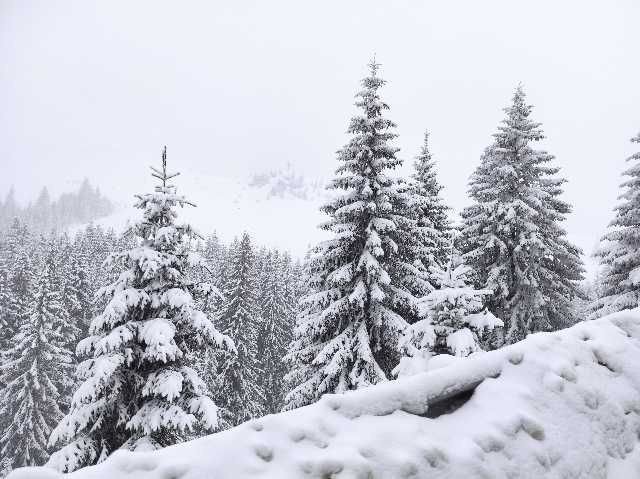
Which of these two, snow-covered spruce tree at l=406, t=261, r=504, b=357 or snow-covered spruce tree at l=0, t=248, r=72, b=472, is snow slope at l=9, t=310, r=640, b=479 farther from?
snow-covered spruce tree at l=0, t=248, r=72, b=472

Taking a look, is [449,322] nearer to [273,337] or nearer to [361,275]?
[361,275]

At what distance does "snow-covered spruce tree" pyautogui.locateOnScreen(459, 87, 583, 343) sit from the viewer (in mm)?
17750

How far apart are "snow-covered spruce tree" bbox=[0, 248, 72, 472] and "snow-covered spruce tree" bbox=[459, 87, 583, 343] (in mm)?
24552

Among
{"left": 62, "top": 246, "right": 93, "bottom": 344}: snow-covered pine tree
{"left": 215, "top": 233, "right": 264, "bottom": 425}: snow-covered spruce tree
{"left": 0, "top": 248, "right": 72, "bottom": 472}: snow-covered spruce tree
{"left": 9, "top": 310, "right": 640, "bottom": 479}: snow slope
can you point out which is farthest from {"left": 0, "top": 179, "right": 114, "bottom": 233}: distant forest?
{"left": 9, "top": 310, "right": 640, "bottom": 479}: snow slope

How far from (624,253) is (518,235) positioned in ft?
11.8

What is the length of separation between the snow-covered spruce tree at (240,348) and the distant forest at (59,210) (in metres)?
136

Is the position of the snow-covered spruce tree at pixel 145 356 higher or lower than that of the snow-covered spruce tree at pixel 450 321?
lower

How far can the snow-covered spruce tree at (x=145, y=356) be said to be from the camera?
365 inches

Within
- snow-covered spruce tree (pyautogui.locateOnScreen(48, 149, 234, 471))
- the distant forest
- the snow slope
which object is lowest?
the distant forest

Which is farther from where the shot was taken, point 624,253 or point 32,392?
point 32,392

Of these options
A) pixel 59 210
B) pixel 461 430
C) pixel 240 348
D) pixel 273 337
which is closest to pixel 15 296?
pixel 240 348

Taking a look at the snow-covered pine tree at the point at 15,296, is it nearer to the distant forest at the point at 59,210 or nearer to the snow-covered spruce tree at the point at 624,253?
the snow-covered spruce tree at the point at 624,253

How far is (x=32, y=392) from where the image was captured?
28.1 meters

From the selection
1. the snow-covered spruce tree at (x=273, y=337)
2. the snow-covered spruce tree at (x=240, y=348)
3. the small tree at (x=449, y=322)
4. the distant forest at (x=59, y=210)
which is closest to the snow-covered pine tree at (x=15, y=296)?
the snow-covered spruce tree at (x=240, y=348)
